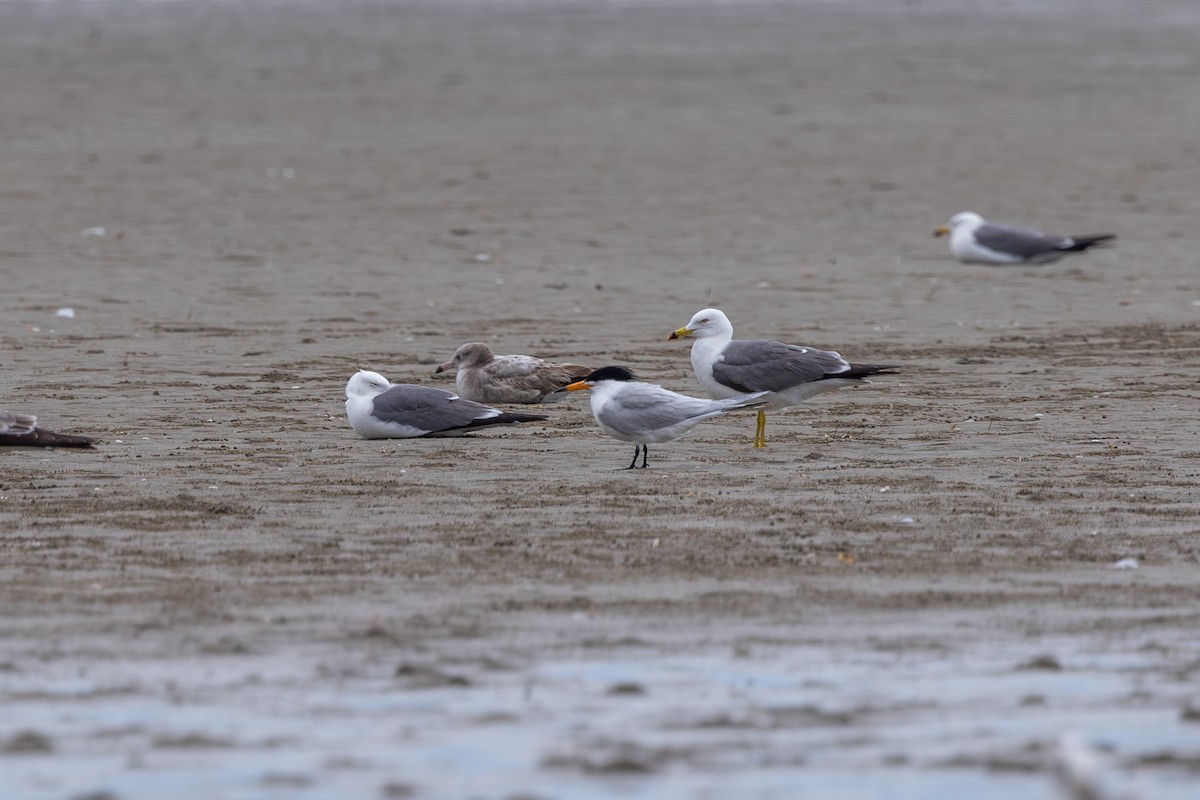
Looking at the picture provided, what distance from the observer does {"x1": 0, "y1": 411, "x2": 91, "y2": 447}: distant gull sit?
9000mm

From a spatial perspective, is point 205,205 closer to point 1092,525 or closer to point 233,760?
point 1092,525

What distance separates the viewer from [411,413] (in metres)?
9.71

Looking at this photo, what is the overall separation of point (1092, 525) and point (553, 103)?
18.0 m

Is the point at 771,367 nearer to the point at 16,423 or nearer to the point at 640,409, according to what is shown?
the point at 640,409

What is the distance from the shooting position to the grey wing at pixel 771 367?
9.94 m

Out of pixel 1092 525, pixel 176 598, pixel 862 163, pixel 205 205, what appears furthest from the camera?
pixel 862 163

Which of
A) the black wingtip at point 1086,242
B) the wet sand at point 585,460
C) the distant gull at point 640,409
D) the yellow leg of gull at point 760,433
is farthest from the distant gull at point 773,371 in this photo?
the black wingtip at point 1086,242

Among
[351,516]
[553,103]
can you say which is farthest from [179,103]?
[351,516]

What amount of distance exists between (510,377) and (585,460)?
1.98 m

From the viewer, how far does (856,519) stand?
7633 mm

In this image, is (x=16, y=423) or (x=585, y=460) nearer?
(x=16, y=423)

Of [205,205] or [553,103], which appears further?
[553,103]

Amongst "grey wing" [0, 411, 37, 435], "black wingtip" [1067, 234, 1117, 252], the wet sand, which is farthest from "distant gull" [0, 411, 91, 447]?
"black wingtip" [1067, 234, 1117, 252]

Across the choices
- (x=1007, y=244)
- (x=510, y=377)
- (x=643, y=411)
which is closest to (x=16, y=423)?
(x=643, y=411)
